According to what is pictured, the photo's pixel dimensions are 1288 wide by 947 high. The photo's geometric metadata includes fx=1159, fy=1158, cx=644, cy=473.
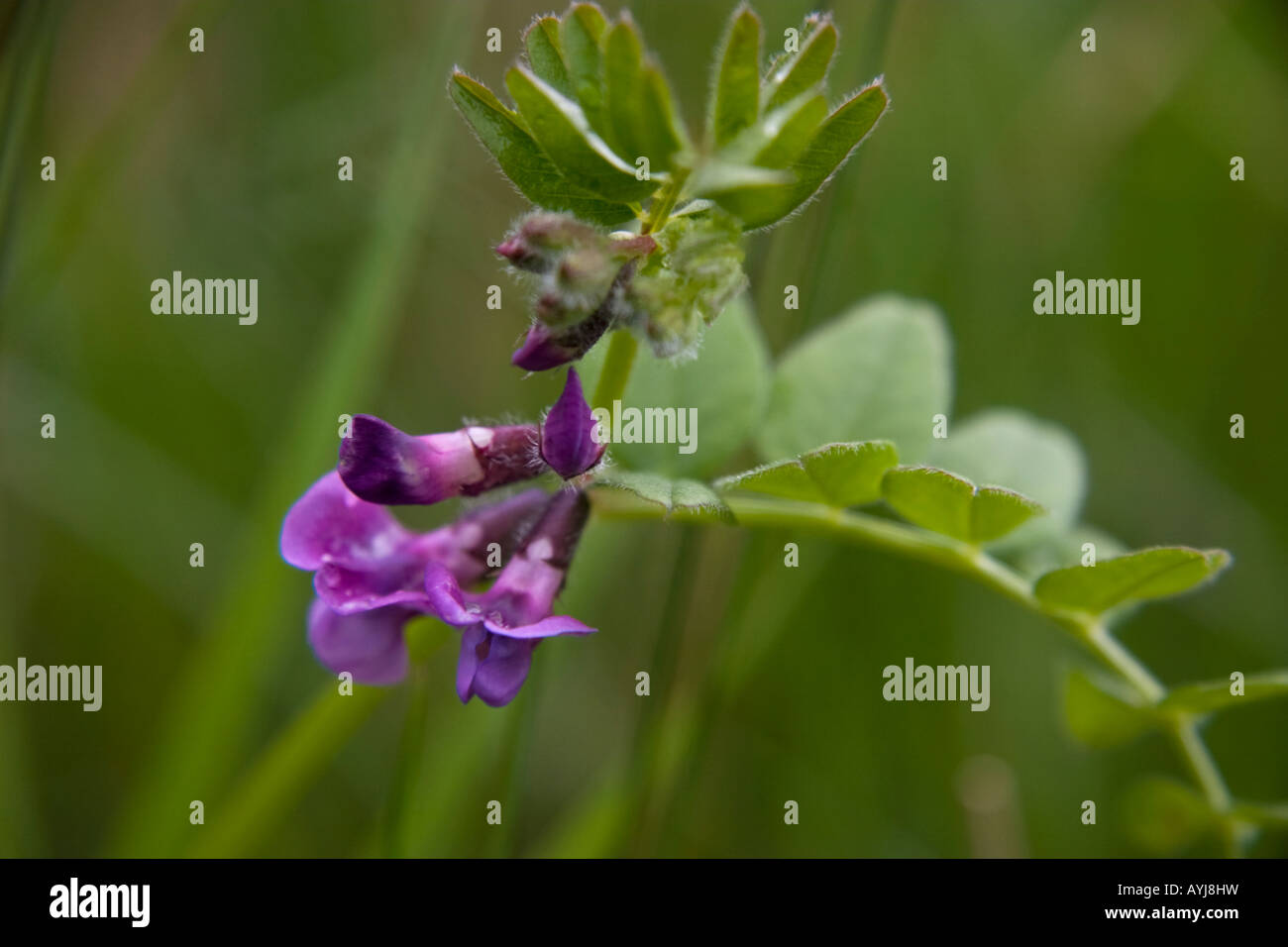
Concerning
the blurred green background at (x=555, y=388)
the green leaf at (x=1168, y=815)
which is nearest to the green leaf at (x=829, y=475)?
the green leaf at (x=1168, y=815)

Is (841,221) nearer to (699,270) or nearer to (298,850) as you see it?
(699,270)

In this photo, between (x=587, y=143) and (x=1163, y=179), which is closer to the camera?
(x=587, y=143)

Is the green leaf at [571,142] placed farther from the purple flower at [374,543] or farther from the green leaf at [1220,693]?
the green leaf at [1220,693]

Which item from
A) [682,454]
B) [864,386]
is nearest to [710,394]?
[682,454]

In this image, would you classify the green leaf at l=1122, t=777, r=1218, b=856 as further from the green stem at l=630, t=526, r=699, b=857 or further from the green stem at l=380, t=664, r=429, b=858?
the green stem at l=380, t=664, r=429, b=858

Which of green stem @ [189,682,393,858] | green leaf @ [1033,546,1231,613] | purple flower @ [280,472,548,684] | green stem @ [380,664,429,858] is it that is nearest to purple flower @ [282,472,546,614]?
purple flower @ [280,472,548,684]
